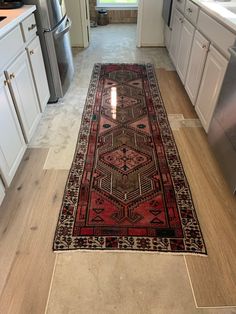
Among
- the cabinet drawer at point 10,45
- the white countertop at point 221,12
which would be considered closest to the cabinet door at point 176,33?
the white countertop at point 221,12

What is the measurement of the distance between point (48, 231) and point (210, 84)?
5.18 feet

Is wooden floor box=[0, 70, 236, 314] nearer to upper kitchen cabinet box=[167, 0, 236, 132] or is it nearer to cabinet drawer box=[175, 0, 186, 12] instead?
upper kitchen cabinet box=[167, 0, 236, 132]

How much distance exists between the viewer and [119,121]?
2.38m

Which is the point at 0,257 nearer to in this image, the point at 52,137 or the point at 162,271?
the point at 162,271

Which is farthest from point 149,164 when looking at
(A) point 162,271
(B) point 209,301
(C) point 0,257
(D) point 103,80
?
(D) point 103,80

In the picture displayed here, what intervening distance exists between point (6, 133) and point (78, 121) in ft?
2.97

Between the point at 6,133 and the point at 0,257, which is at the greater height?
the point at 6,133

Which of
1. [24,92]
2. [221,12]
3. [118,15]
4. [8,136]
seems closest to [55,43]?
[24,92]

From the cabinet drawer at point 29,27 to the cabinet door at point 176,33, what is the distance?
1.59 metres

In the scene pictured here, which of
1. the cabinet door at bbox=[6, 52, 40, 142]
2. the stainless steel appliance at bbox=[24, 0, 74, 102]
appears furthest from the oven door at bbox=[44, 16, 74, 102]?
the cabinet door at bbox=[6, 52, 40, 142]

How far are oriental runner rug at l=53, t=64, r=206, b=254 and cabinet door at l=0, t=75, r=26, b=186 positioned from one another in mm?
395

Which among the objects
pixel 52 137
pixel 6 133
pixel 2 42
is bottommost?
pixel 52 137

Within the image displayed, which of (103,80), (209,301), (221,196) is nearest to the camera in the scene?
(209,301)

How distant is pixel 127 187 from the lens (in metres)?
1.73
